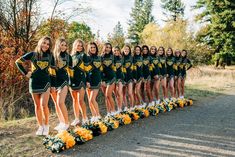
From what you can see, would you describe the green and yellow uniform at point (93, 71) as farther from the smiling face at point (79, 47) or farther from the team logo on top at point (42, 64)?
the team logo on top at point (42, 64)

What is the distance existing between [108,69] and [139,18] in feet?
194

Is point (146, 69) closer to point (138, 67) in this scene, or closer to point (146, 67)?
point (146, 67)

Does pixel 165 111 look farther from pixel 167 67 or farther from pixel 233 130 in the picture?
pixel 233 130

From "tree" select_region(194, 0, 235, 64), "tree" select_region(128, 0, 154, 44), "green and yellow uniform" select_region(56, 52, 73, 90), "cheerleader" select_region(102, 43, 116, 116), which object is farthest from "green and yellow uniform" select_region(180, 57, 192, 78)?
"tree" select_region(128, 0, 154, 44)

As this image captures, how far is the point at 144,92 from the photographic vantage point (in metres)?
11.8

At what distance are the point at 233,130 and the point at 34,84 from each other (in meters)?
5.00

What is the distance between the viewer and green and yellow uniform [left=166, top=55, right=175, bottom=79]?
42.0ft

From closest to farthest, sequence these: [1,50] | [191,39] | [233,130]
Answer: [233,130], [1,50], [191,39]

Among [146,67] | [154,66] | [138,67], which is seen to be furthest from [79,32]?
[138,67]

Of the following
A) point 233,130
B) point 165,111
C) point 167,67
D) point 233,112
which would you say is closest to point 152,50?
point 167,67

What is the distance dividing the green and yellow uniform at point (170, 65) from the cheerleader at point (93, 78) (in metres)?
4.27

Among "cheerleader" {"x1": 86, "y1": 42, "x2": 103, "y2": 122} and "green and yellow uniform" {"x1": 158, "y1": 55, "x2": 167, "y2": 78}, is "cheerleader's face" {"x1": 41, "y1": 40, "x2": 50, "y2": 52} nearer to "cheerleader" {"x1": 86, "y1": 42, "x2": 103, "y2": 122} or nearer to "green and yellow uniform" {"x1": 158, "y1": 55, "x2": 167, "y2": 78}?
"cheerleader" {"x1": 86, "y1": 42, "x2": 103, "y2": 122}

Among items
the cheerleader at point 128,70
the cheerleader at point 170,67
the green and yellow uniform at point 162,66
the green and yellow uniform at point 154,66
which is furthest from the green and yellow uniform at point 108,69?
the cheerleader at point 170,67

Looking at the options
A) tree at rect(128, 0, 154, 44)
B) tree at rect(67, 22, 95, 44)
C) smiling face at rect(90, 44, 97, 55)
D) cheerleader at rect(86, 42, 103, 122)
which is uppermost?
tree at rect(128, 0, 154, 44)
